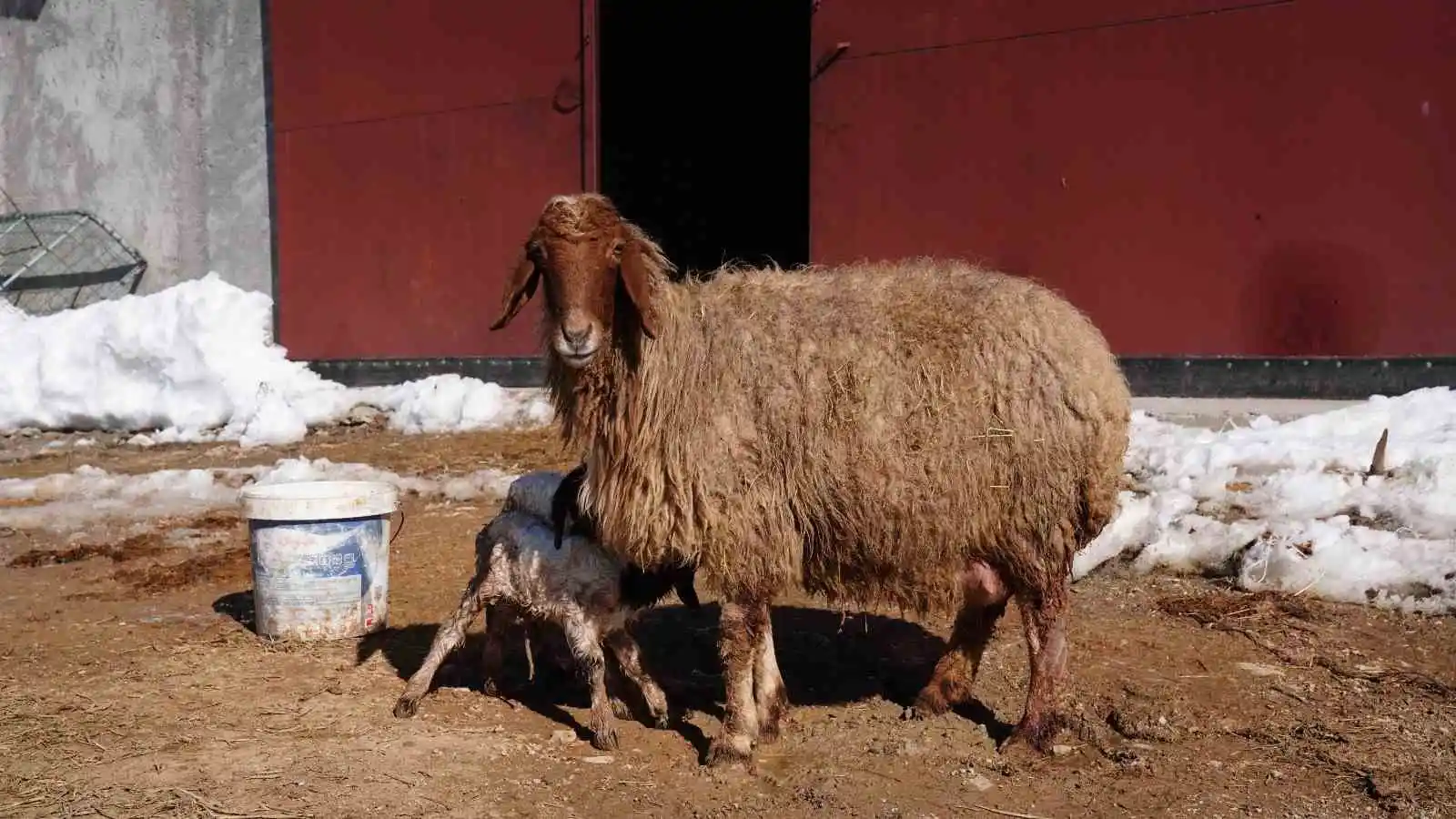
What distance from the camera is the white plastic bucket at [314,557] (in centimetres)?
563

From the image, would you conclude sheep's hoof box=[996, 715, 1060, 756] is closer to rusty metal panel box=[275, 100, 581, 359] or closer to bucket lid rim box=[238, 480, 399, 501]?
bucket lid rim box=[238, 480, 399, 501]

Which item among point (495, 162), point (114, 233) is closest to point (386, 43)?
point (495, 162)

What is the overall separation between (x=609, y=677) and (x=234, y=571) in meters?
3.09

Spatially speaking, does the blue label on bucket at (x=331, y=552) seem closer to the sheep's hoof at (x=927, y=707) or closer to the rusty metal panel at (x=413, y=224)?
the sheep's hoof at (x=927, y=707)

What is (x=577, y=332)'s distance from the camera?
4.37m

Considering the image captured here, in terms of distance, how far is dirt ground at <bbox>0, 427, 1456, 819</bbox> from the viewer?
4.15 m

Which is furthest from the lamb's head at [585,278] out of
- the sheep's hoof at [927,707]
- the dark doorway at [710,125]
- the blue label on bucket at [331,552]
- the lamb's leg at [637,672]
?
the dark doorway at [710,125]

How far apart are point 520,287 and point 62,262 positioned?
1281 centimetres

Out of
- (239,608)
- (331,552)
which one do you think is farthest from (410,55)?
(331,552)

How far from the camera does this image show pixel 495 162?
1247cm

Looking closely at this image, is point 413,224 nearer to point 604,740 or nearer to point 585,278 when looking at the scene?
point 585,278

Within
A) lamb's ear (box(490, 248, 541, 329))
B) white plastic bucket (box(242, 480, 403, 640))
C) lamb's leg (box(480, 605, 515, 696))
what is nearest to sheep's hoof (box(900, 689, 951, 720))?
lamb's leg (box(480, 605, 515, 696))

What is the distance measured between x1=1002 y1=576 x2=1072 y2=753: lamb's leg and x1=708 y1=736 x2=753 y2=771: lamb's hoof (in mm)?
985

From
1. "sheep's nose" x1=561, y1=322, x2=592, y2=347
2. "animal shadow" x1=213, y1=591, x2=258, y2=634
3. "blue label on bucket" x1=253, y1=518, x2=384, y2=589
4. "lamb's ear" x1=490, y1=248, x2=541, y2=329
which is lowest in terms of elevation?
"animal shadow" x1=213, y1=591, x2=258, y2=634
